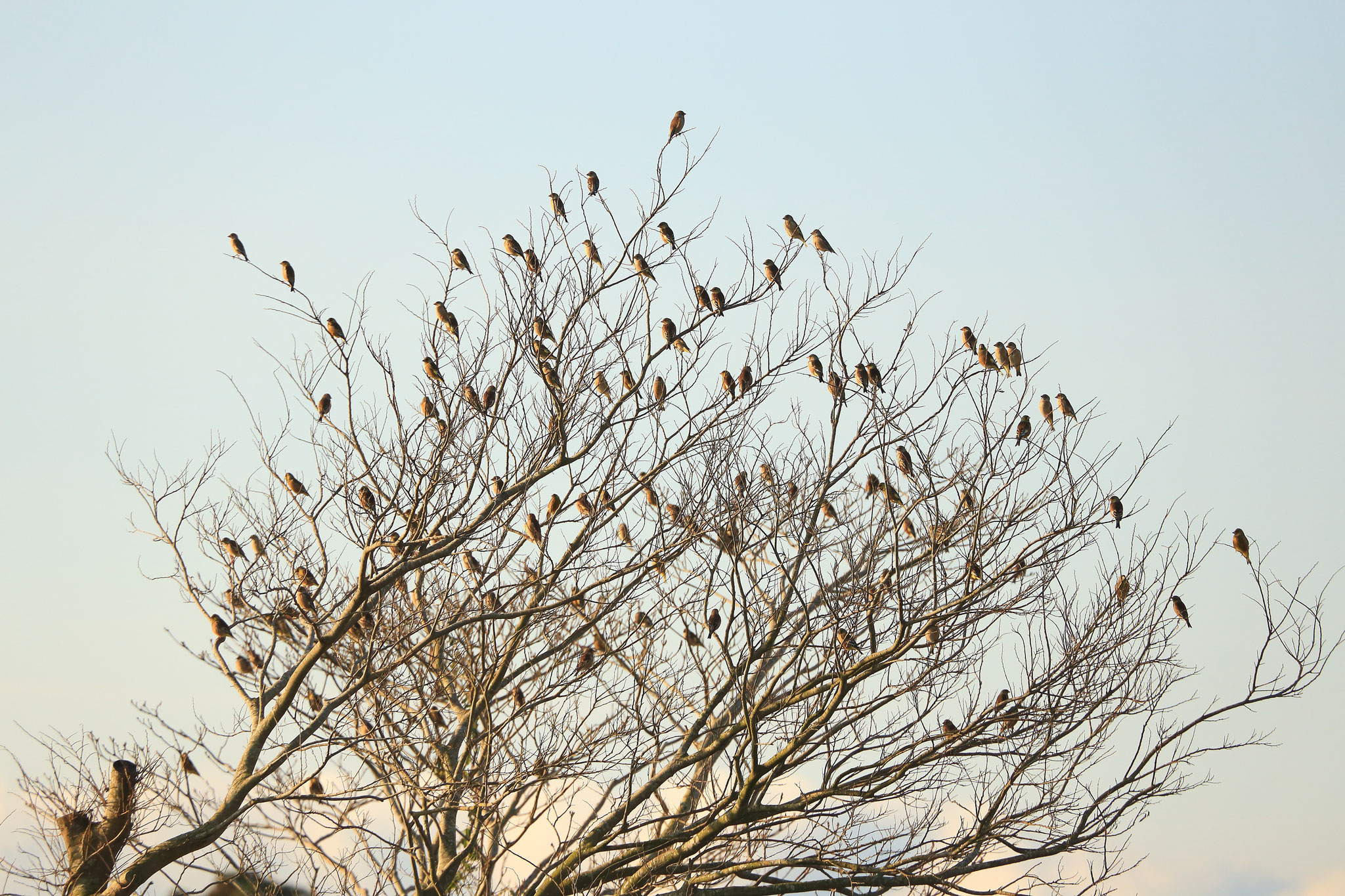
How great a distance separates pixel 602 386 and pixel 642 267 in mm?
935

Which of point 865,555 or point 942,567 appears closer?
point 942,567

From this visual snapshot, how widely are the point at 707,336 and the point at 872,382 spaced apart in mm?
1215

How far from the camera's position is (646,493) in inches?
380

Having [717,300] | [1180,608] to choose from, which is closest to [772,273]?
[717,300]

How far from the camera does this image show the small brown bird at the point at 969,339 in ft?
27.4

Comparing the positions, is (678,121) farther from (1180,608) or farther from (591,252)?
(1180,608)

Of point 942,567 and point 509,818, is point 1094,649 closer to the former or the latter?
point 942,567

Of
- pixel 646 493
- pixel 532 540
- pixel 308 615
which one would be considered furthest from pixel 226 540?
pixel 646 493

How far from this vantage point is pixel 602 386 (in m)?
8.84

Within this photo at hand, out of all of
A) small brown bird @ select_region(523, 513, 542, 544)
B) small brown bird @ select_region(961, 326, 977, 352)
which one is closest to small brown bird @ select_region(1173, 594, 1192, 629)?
small brown bird @ select_region(961, 326, 977, 352)

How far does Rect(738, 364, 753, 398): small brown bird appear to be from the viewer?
28.8 ft

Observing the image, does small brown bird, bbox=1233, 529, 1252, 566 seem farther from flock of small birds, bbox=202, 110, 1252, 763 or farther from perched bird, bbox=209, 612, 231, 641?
perched bird, bbox=209, 612, 231, 641

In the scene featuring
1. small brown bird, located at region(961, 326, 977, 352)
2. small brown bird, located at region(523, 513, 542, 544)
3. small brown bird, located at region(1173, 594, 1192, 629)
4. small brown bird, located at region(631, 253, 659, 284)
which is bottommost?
small brown bird, located at region(1173, 594, 1192, 629)

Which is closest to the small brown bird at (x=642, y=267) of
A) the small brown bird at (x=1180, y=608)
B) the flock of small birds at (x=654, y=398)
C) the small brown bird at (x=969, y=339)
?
the flock of small birds at (x=654, y=398)
